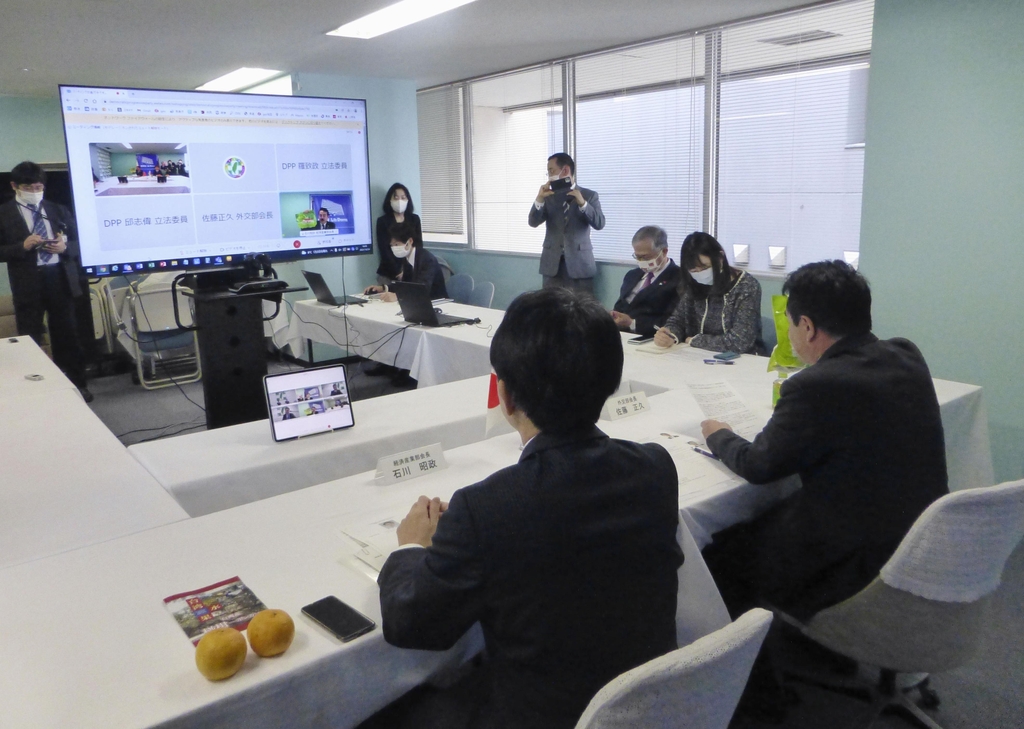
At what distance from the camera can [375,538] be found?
4.65 ft

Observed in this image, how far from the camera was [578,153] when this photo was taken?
5.64 m

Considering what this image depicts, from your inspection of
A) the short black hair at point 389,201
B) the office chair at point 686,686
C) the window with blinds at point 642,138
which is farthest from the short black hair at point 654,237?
the office chair at point 686,686

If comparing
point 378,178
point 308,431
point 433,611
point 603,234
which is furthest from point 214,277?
point 378,178

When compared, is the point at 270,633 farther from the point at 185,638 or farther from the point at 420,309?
the point at 420,309

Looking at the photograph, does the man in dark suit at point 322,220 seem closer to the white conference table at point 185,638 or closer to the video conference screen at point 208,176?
the video conference screen at point 208,176

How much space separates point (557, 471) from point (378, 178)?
5.71 m

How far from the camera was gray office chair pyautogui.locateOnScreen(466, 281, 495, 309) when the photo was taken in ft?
16.7

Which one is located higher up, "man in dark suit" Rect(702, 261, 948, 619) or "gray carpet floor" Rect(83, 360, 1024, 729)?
"man in dark suit" Rect(702, 261, 948, 619)

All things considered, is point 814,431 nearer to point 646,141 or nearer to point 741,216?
point 741,216

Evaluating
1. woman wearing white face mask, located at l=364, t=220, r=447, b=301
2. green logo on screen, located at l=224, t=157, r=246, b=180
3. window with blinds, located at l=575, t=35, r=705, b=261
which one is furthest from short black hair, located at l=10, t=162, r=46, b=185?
window with blinds, located at l=575, t=35, r=705, b=261

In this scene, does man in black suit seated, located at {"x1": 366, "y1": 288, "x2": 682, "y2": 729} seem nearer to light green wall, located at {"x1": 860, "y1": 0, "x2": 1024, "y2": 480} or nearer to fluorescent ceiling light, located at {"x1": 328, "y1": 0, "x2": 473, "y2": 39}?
light green wall, located at {"x1": 860, "y1": 0, "x2": 1024, "y2": 480}

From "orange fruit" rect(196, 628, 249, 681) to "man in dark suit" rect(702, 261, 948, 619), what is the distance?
1.12m

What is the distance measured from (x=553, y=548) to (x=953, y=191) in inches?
126

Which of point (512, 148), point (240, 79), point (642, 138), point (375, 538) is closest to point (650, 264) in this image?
point (642, 138)
